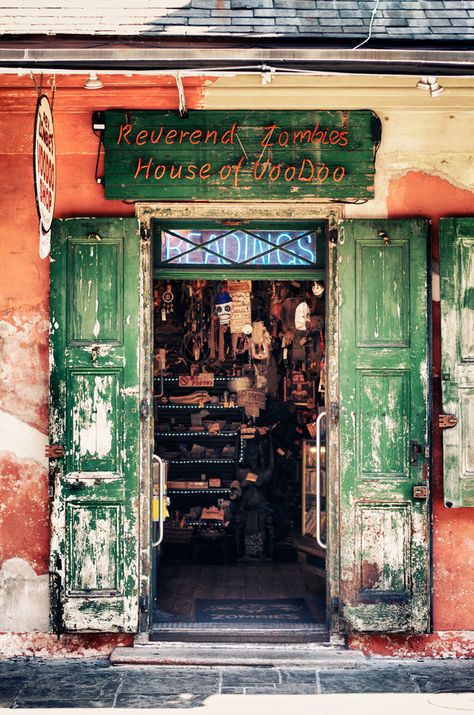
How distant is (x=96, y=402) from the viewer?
6.80 meters

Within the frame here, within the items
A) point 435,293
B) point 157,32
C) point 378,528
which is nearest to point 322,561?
point 378,528

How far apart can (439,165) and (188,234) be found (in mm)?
2177

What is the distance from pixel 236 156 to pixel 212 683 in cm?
411

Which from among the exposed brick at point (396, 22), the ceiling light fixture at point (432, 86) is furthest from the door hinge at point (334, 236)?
the exposed brick at point (396, 22)

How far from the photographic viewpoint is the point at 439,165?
6.93 metres

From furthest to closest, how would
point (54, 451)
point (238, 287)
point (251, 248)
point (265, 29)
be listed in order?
point (238, 287) → point (251, 248) → point (54, 451) → point (265, 29)

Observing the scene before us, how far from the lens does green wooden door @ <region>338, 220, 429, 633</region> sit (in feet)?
22.3

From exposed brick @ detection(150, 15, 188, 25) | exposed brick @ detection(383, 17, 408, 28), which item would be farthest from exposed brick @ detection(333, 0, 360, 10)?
exposed brick @ detection(150, 15, 188, 25)

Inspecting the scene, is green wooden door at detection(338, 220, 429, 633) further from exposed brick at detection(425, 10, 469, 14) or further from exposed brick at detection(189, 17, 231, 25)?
exposed brick at detection(189, 17, 231, 25)

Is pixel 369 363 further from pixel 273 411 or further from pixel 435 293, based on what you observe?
pixel 273 411

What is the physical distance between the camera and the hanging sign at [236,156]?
678cm

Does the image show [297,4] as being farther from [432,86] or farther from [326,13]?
[432,86]

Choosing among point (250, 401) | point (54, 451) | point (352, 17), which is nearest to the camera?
point (352, 17)

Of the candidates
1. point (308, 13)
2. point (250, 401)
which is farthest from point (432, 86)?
point (250, 401)
